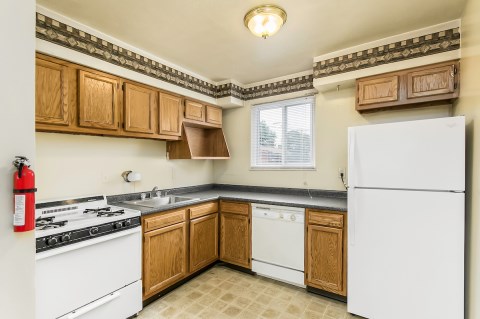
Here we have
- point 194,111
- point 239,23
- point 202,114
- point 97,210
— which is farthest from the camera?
point 202,114

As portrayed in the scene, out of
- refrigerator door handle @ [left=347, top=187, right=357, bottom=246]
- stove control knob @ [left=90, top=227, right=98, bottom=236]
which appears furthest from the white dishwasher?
stove control knob @ [left=90, top=227, right=98, bottom=236]

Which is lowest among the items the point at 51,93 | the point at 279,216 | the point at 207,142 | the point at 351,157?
the point at 279,216

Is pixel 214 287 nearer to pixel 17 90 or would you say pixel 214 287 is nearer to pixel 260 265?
pixel 260 265

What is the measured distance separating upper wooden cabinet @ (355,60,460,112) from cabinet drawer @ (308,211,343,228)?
3.88ft

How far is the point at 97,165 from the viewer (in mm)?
2486

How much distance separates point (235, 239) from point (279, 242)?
0.62 meters

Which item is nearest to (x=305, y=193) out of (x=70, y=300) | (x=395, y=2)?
(x=395, y=2)

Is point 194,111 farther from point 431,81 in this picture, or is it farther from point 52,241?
point 431,81

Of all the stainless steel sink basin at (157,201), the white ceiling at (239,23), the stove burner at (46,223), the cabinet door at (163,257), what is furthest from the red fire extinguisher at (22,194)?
the stainless steel sink basin at (157,201)

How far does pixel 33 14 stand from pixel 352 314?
3089 millimetres

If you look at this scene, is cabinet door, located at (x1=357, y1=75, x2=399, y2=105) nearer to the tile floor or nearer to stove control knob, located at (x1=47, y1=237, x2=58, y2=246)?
the tile floor

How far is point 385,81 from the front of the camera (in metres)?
2.38

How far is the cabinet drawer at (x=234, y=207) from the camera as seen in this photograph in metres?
2.98

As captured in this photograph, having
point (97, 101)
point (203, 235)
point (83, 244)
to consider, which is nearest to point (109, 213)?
point (83, 244)
